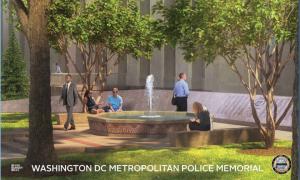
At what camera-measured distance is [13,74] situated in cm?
3550

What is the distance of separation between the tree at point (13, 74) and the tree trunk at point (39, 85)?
2427cm

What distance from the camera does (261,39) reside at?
13109 mm

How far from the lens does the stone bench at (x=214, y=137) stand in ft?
45.9

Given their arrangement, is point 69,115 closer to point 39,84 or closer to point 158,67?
point 39,84

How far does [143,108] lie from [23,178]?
651 inches

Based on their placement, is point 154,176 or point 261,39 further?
point 261,39

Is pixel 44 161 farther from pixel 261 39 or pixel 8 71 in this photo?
pixel 8 71

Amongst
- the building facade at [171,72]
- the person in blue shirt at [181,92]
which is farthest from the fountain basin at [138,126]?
the building facade at [171,72]

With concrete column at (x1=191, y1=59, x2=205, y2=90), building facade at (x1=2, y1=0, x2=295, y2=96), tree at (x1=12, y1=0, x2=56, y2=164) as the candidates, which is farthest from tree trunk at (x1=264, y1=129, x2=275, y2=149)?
concrete column at (x1=191, y1=59, x2=205, y2=90)

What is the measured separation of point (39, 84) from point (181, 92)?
889 centimetres

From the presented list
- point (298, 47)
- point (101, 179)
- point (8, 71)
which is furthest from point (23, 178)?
point (8, 71)

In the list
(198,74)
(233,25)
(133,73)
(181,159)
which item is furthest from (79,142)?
(133,73)

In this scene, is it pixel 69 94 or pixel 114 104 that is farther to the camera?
pixel 114 104

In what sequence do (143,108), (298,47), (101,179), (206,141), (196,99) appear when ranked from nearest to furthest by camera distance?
(298,47), (101,179), (206,141), (196,99), (143,108)
